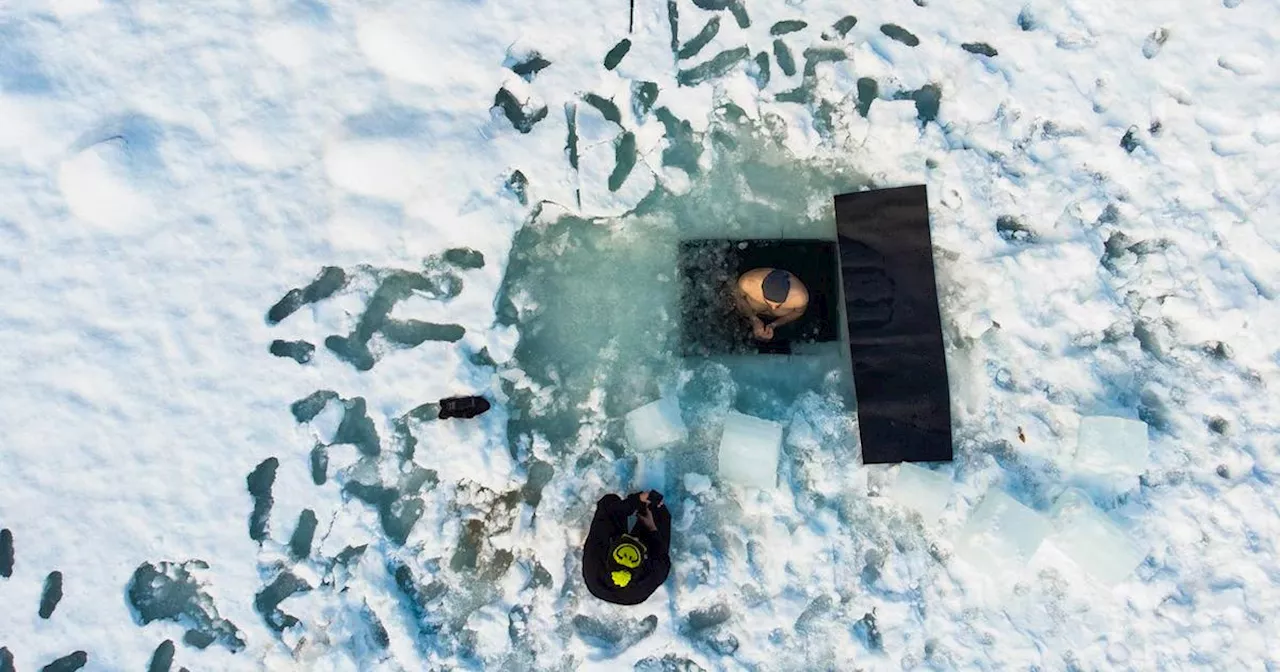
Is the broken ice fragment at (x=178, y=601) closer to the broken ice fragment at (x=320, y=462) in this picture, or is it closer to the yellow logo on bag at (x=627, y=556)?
the broken ice fragment at (x=320, y=462)

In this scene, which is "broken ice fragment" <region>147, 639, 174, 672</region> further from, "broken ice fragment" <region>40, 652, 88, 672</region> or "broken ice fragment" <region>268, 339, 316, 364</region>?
"broken ice fragment" <region>268, 339, 316, 364</region>

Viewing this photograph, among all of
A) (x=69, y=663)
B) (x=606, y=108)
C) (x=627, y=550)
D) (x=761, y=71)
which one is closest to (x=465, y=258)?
(x=606, y=108)

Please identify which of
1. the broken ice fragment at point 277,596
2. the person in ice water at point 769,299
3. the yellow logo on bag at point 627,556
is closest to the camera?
the yellow logo on bag at point 627,556

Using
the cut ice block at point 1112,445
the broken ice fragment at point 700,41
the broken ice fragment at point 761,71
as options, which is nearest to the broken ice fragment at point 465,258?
the broken ice fragment at point 700,41

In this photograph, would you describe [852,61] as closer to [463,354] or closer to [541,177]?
[541,177]

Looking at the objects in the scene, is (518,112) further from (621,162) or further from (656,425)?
(656,425)

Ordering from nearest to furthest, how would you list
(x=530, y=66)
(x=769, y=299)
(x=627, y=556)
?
(x=627, y=556), (x=769, y=299), (x=530, y=66)
